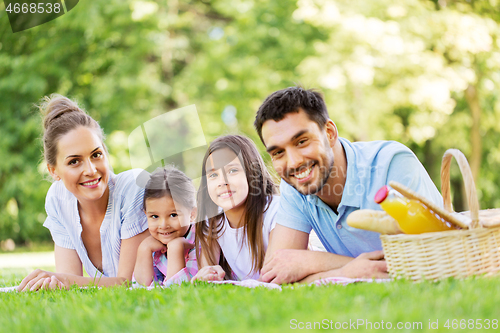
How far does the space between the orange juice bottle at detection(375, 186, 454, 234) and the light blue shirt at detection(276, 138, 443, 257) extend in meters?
0.40

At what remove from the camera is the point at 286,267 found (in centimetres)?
322

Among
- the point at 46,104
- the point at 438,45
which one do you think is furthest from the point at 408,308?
the point at 438,45

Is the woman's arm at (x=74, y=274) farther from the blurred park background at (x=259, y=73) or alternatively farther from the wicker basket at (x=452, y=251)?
the blurred park background at (x=259, y=73)

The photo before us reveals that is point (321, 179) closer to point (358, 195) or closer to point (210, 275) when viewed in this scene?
point (358, 195)

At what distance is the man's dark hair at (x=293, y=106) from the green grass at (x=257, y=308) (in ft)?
3.94

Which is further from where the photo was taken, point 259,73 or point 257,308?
point 259,73

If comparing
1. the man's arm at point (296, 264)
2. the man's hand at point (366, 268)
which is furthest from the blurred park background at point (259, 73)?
the man's hand at point (366, 268)

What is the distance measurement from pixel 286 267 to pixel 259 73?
10.9 m

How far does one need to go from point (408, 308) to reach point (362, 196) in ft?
4.25

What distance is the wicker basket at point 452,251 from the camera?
2.65 meters

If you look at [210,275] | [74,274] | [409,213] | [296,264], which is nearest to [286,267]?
[296,264]

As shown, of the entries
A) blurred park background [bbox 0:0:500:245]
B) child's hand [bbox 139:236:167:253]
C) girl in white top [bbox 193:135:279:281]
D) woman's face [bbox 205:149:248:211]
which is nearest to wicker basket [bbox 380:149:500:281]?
girl in white top [bbox 193:135:279:281]

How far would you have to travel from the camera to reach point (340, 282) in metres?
2.92

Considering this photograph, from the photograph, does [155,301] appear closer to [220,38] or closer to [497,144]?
[220,38]
